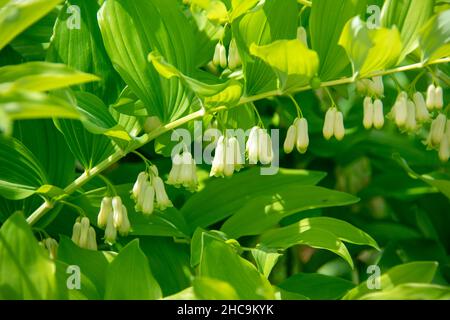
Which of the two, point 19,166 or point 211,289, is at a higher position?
point 19,166

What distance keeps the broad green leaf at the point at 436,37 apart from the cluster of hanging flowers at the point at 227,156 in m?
0.53

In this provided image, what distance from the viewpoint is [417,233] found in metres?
2.76

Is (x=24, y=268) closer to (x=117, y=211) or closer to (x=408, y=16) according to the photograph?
(x=117, y=211)

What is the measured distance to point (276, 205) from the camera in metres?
2.13

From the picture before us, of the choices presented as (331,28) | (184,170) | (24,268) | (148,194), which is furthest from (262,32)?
(24,268)

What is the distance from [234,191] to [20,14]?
1.06 metres

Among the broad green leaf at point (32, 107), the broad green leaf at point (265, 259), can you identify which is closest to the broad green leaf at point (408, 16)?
the broad green leaf at point (265, 259)

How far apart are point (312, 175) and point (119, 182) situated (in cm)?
69

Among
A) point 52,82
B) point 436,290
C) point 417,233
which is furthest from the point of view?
point 417,233

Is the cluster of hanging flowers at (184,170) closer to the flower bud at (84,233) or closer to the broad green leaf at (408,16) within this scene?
the flower bud at (84,233)

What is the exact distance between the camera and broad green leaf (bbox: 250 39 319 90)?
1.64m

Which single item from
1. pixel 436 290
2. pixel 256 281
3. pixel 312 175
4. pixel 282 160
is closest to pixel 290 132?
pixel 312 175

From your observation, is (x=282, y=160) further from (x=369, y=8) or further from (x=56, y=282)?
(x=56, y=282)

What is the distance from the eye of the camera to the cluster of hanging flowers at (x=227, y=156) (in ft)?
6.22
